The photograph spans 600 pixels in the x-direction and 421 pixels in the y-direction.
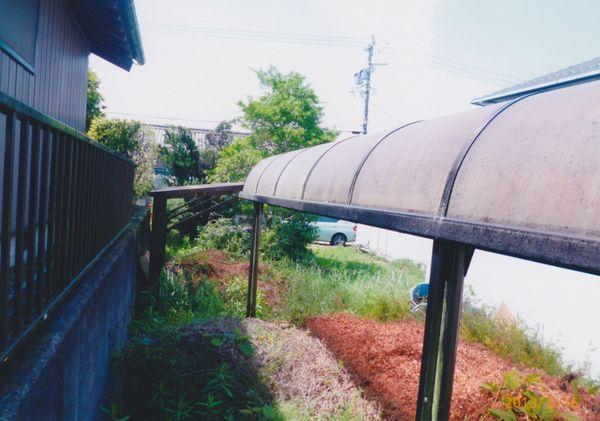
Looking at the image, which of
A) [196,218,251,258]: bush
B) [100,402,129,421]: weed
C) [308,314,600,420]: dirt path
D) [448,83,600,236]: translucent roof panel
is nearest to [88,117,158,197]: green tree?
[196,218,251,258]: bush

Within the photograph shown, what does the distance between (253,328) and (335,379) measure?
1601 millimetres

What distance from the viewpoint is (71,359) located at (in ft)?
6.94

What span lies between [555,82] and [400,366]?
6.26 m

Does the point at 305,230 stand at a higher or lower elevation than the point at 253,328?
higher

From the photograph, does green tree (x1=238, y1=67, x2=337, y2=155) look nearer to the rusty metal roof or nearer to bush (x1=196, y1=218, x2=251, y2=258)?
bush (x1=196, y1=218, x2=251, y2=258)

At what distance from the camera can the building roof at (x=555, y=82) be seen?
24.2 feet

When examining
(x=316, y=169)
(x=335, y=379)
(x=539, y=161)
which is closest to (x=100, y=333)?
(x=316, y=169)

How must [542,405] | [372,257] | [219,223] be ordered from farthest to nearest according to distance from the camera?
[372,257] < [219,223] < [542,405]

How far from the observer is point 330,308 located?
7.51 m

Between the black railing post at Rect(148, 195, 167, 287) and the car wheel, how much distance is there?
12432 millimetres

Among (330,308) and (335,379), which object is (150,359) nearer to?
(335,379)

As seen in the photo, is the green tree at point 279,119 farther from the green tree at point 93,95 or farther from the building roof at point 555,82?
the green tree at point 93,95

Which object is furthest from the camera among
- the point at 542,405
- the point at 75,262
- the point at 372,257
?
the point at 372,257

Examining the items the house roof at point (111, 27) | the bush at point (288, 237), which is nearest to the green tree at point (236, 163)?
the bush at point (288, 237)
